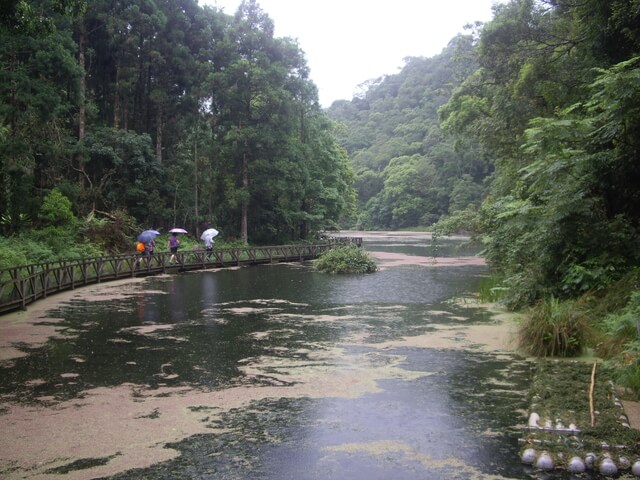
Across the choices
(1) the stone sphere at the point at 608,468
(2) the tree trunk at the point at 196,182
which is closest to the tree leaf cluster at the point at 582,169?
(1) the stone sphere at the point at 608,468

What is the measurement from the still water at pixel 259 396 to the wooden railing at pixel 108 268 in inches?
42.3

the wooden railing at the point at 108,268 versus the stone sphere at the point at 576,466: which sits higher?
the wooden railing at the point at 108,268

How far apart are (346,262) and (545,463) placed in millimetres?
21120

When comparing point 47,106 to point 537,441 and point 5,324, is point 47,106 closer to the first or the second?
point 5,324

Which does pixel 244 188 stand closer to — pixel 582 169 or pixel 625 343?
pixel 582 169

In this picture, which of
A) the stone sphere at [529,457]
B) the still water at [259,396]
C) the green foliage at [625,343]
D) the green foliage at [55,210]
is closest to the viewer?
the stone sphere at [529,457]

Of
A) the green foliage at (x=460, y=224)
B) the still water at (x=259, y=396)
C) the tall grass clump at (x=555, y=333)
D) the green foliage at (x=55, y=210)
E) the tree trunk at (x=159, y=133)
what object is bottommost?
the still water at (x=259, y=396)

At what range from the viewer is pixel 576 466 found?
4.58 metres

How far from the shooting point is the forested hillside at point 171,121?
82.8 feet

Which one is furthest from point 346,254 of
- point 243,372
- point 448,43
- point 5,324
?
point 448,43

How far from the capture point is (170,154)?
36.4 m

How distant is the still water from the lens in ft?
15.9

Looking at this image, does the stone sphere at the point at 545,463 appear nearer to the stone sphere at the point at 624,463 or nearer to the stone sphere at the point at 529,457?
the stone sphere at the point at 529,457

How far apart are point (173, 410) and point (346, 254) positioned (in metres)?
20.3
